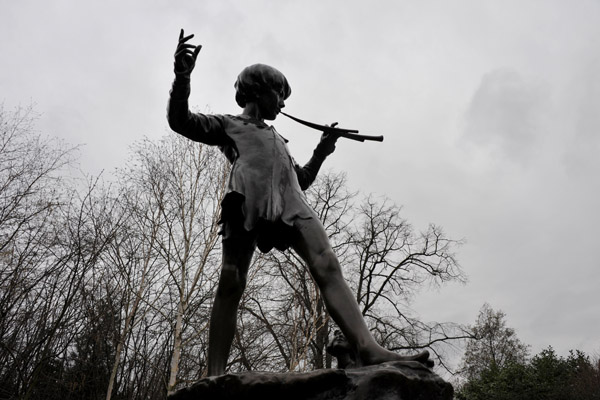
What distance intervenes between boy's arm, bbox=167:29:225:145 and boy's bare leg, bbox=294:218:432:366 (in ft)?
2.72

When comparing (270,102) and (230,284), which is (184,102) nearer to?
(270,102)

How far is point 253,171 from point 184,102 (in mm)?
537

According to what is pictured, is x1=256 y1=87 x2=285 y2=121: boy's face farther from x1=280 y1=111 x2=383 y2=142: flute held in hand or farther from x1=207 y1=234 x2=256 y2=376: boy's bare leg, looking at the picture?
x1=207 y1=234 x2=256 y2=376: boy's bare leg

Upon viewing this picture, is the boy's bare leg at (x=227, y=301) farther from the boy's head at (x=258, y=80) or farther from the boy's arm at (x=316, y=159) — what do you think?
the boy's head at (x=258, y=80)

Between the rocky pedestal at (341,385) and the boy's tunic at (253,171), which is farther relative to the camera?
the boy's tunic at (253,171)

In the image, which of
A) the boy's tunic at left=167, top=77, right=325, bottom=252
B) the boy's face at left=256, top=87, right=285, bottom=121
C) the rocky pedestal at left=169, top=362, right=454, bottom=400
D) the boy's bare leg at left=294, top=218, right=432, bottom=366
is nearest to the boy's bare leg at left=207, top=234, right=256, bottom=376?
the boy's tunic at left=167, top=77, right=325, bottom=252

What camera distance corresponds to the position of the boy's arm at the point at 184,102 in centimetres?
270

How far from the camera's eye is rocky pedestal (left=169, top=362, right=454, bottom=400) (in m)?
1.94

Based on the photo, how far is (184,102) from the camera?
2783 millimetres

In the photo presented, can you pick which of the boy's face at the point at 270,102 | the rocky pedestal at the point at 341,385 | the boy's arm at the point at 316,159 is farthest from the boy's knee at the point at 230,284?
the boy's face at the point at 270,102

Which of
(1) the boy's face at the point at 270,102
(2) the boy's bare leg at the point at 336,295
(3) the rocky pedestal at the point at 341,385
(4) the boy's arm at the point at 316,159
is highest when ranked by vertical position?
(1) the boy's face at the point at 270,102

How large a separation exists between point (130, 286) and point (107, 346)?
1.79 metres

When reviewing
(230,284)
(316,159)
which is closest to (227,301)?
(230,284)

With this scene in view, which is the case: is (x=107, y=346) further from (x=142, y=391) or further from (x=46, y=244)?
(x=46, y=244)
